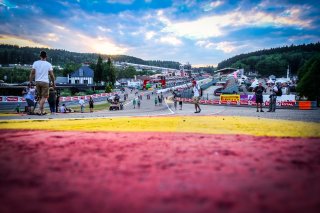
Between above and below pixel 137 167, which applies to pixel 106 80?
above

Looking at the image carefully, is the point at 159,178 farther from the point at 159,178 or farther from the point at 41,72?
the point at 41,72

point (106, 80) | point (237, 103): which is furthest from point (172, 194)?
point (106, 80)

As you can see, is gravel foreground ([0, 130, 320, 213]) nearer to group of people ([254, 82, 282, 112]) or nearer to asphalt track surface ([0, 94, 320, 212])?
asphalt track surface ([0, 94, 320, 212])

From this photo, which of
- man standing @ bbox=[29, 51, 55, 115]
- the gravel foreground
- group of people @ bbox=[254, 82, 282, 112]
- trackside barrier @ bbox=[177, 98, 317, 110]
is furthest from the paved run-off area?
trackside barrier @ bbox=[177, 98, 317, 110]

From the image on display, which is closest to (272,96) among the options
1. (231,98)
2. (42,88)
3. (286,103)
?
(42,88)

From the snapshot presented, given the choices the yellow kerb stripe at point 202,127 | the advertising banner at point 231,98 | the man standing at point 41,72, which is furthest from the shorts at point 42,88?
the advertising banner at point 231,98

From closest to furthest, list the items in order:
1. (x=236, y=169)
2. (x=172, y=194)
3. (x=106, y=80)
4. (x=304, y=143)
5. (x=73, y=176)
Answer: (x=172, y=194), (x=73, y=176), (x=236, y=169), (x=304, y=143), (x=106, y=80)

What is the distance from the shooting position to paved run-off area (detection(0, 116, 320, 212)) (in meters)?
2.08

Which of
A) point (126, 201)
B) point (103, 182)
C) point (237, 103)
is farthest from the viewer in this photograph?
point (237, 103)

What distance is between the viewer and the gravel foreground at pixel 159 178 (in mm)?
2076

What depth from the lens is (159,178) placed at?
8.82 feet

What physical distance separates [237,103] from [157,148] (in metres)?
39.5

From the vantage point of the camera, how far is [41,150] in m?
3.91

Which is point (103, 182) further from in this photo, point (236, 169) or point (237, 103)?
point (237, 103)
